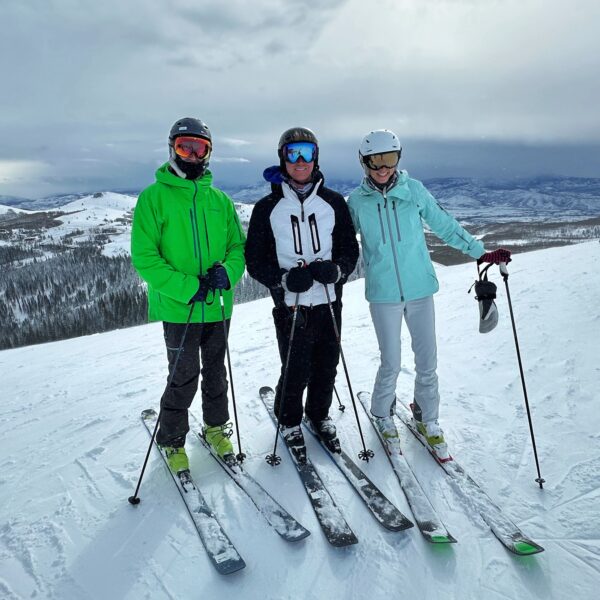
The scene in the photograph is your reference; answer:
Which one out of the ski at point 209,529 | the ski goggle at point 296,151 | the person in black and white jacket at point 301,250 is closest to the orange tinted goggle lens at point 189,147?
the person in black and white jacket at point 301,250

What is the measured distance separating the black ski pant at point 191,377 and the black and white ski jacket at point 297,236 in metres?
0.71

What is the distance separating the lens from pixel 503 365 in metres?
5.88

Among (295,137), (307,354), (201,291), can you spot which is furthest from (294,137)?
(307,354)

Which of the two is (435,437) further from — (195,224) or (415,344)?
(195,224)

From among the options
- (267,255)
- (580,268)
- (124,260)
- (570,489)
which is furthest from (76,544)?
(124,260)

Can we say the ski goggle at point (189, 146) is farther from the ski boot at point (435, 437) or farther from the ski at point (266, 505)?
the ski boot at point (435, 437)

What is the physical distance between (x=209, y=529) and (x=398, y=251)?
2.74 meters

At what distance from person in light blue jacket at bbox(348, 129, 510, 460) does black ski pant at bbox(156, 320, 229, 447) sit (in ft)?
5.11

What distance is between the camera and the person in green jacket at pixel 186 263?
331 cm

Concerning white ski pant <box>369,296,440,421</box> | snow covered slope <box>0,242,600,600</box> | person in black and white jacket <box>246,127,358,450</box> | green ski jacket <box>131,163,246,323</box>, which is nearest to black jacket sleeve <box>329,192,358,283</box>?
person in black and white jacket <box>246,127,358,450</box>

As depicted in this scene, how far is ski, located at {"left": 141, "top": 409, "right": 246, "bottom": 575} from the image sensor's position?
2.66 meters

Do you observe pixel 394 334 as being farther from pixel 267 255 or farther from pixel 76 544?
pixel 76 544

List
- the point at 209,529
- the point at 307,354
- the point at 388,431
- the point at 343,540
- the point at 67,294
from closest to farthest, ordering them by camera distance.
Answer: the point at 343,540
the point at 209,529
the point at 307,354
the point at 388,431
the point at 67,294

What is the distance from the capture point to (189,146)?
135 inches
